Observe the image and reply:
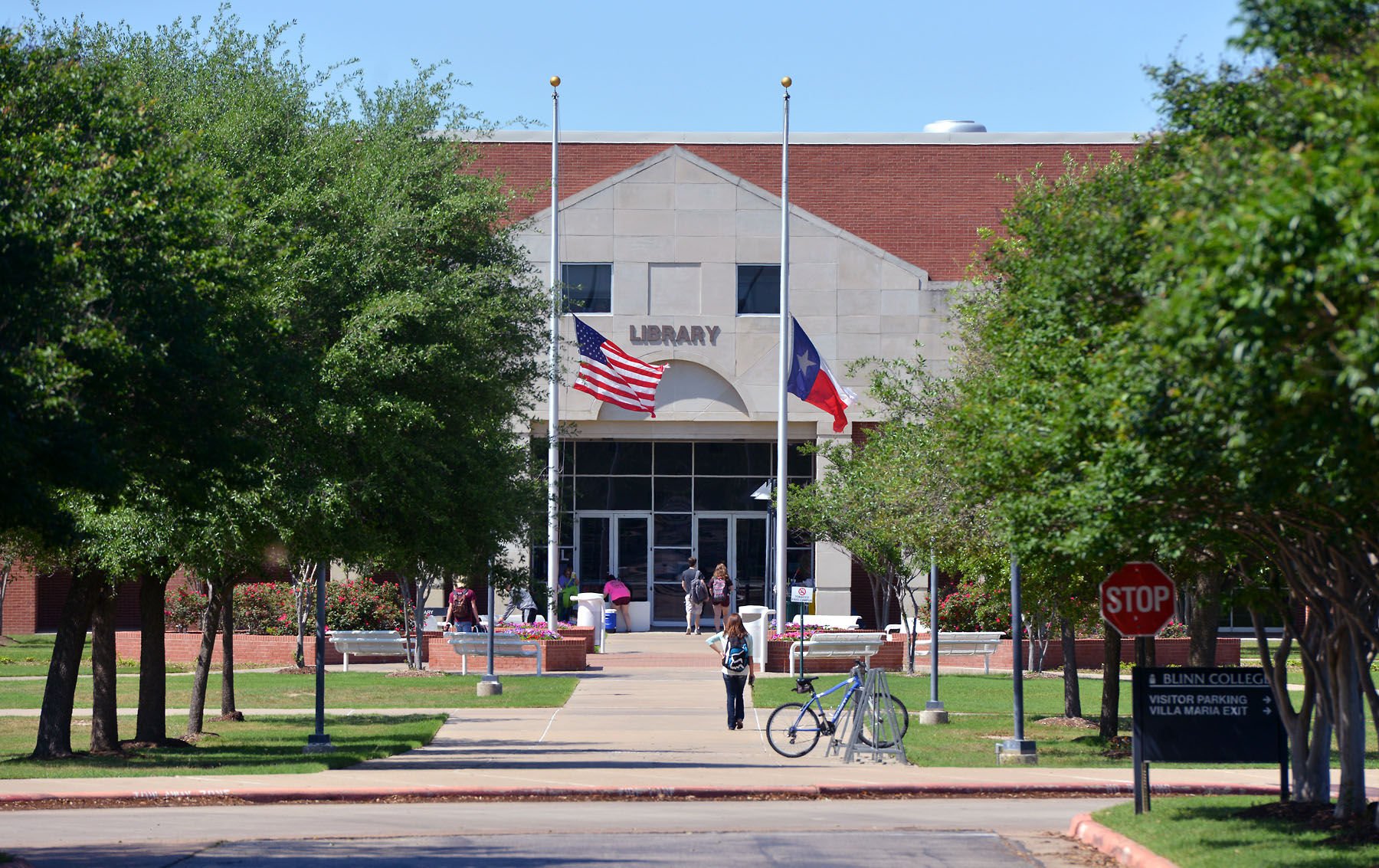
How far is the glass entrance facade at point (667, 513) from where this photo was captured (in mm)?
42188

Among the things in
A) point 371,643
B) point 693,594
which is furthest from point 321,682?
point 693,594

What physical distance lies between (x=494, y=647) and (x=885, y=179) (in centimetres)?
2159

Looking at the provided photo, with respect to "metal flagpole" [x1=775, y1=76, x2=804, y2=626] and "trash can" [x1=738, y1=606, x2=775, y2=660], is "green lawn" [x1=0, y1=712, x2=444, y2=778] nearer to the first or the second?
"trash can" [x1=738, y1=606, x2=775, y2=660]

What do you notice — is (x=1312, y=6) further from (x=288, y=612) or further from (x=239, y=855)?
(x=288, y=612)

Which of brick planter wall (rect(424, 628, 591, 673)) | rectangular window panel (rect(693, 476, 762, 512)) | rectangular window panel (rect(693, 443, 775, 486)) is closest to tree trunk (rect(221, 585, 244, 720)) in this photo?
brick planter wall (rect(424, 628, 591, 673))

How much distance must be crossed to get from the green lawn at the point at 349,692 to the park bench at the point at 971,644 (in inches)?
310

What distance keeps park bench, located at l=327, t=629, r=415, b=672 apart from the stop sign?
811 inches

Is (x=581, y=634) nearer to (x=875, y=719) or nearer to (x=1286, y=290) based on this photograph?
(x=875, y=719)

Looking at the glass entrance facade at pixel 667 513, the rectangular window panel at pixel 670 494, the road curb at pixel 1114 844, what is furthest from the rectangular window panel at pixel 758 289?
the road curb at pixel 1114 844

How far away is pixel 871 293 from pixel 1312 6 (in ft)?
105

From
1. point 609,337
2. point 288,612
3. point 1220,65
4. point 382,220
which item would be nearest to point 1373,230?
point 1220,65

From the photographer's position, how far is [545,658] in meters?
31.5

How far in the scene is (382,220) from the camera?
17.5 metres

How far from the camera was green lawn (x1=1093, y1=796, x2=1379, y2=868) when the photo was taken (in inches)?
399
